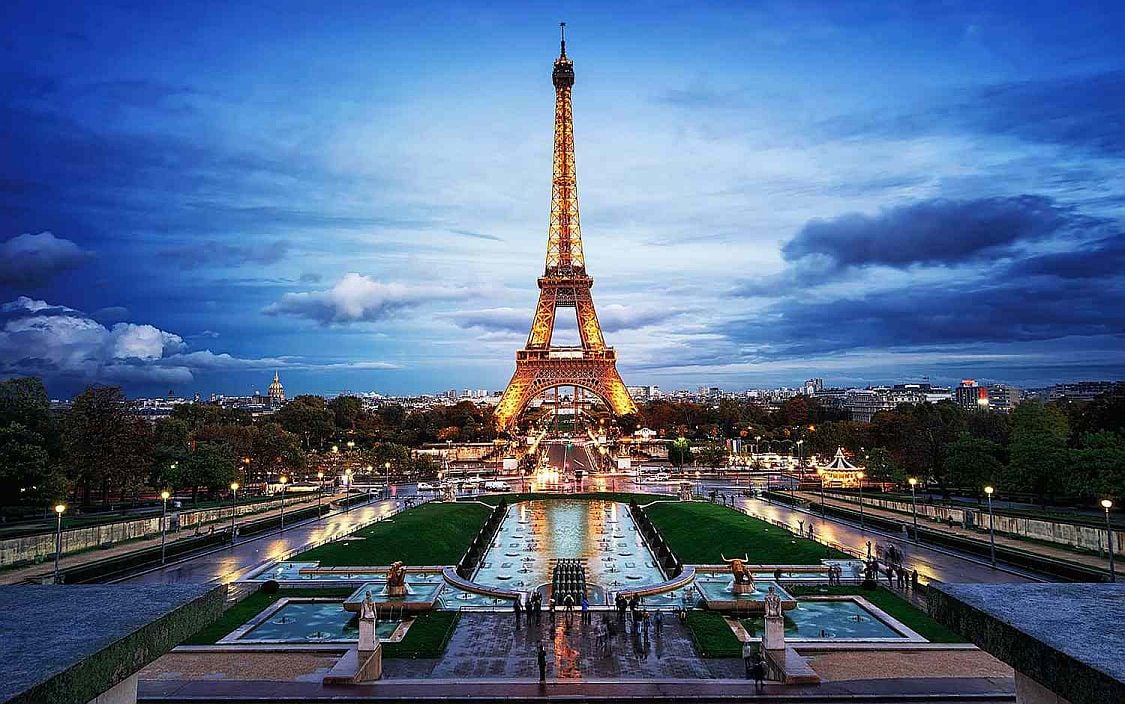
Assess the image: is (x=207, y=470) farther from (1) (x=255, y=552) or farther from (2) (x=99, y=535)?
(1) (x=255, y=552)

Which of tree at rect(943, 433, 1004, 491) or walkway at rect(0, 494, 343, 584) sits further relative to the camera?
tree at rect(943, 433, 1004, 491)

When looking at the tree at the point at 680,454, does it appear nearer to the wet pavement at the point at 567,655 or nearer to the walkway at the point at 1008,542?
the walkway at the point at 1008,542

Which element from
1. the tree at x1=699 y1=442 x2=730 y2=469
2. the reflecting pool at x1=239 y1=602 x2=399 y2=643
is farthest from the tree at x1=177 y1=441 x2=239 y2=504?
the tree at x1=699 y1=442 x2=730 y2=469

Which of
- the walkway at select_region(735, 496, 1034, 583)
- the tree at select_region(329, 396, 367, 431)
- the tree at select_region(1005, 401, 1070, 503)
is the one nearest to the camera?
the walkway at select_region(735, 496, 1034, 583)

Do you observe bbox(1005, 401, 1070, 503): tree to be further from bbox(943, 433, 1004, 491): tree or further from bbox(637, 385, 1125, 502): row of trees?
bbox(943, 433, 1004, 491): tree

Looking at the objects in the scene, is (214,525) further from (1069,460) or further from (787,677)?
(1069,460)

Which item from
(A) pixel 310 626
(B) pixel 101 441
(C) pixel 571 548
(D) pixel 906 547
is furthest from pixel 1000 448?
(B) pixel 101 441

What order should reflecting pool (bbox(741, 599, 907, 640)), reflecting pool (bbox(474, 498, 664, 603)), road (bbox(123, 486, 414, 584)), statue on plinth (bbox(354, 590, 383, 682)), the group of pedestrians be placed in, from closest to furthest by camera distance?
statue on plinth (bbox(354, 590, 383, 682)), reflecting pool (bbox(741, 599, 907, 640)), the group of pedestrians, road (bbox(123, 486, 414, 584)), reflecting pool (bbox(474, 498, 664, 603))
